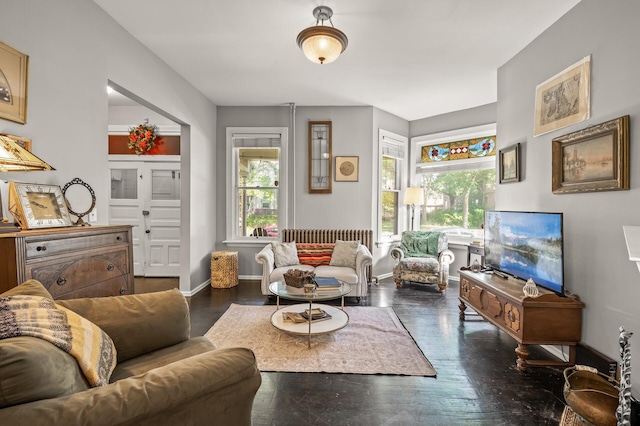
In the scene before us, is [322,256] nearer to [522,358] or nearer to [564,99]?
[522,358]

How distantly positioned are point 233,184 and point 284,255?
5.90 feet

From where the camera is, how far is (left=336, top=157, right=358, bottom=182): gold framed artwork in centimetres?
525

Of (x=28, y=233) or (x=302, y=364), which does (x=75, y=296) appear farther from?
(x=302, y=364)

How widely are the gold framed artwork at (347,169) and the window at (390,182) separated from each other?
0.54 metres

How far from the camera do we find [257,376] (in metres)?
1.18

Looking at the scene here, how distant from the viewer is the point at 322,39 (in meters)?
2.57

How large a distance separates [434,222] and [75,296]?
5.35m

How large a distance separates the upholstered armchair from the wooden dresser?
3662 millimetres

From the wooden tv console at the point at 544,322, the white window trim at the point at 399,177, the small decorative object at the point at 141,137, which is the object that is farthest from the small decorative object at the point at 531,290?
the small decorative object at the point at 141,137

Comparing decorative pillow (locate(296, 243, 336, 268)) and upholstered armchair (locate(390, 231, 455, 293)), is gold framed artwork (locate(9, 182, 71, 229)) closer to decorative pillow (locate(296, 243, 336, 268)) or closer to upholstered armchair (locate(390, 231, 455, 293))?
decorative pillow (locate(296, 243, 336, 268))

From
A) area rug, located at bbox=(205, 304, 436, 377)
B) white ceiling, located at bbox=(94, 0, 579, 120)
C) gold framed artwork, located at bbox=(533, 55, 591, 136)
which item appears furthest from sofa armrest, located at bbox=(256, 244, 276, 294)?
gold framed artwork, located at bbox=(533, 55, 591, 136)

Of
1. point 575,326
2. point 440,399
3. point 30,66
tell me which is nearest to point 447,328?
point 575,326

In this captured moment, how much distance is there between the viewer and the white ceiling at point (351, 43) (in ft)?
8.64

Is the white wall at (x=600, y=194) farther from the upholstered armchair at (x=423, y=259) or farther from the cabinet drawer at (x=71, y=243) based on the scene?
the cabinet drawer at (x=71, y=243)
